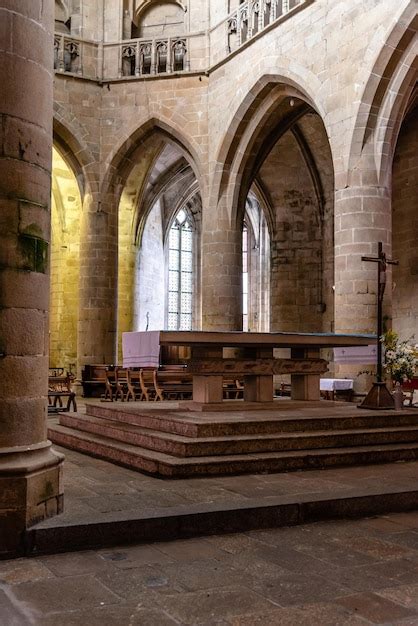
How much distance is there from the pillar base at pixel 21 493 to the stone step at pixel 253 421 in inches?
94.8

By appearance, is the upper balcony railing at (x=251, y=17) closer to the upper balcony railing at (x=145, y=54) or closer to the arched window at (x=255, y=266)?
the upper balcony railing at (x=145, y=54)

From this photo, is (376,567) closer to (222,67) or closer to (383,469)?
(383,469)

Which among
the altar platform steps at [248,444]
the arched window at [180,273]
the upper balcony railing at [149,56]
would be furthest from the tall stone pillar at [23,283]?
the arched window at [180,273]

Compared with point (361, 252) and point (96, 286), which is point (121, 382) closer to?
point (96, 286)

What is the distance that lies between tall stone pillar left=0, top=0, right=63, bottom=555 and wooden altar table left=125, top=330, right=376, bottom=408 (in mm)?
3192

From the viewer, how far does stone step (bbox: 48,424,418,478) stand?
567cm

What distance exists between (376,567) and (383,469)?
263cm

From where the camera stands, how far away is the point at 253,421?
259 inches

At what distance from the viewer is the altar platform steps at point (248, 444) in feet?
19.2

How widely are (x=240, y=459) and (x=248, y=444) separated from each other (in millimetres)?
382

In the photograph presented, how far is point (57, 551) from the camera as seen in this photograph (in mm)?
3760

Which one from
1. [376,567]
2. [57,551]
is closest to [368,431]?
[376,567]

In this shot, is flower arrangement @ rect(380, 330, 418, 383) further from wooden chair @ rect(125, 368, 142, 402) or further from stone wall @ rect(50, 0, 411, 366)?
wooden chair @ rect(125, 368, 142, 402)

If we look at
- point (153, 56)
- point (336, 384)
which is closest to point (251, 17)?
point (153, 56)
